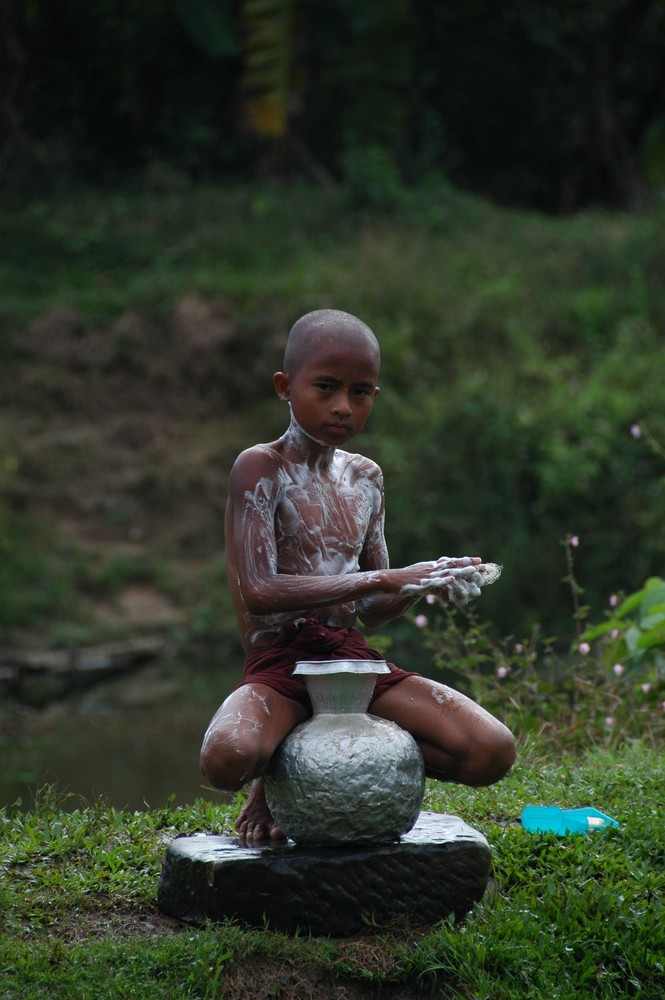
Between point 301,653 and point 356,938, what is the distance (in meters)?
0.86

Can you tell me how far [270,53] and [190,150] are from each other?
100 inches

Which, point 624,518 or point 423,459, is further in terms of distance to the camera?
point 423,459

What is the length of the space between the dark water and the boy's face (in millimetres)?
2671

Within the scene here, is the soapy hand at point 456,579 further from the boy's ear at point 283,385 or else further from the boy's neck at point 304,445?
the boy's ear at point 283,385

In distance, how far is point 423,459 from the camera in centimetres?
1285

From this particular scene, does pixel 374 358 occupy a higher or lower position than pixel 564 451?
higher

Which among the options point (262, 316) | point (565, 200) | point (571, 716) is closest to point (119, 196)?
point (262, 316)

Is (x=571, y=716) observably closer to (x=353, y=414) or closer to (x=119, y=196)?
(x=353, y=414)

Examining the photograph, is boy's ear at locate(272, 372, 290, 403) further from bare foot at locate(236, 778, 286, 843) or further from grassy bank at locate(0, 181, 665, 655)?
grassy bank at locate(0, 181, 665, 655)

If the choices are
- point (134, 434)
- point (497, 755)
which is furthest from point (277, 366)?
point (497, 755)

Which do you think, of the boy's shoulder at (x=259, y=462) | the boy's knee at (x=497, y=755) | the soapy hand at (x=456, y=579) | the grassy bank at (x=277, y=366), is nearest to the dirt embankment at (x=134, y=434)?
the grassy bank at (x=277, y=366)

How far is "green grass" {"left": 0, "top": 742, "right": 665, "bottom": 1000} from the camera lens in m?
3.70

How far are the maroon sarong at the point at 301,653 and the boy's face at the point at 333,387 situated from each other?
0.59m

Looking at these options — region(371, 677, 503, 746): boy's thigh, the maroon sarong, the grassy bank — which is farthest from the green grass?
the grassy bank
